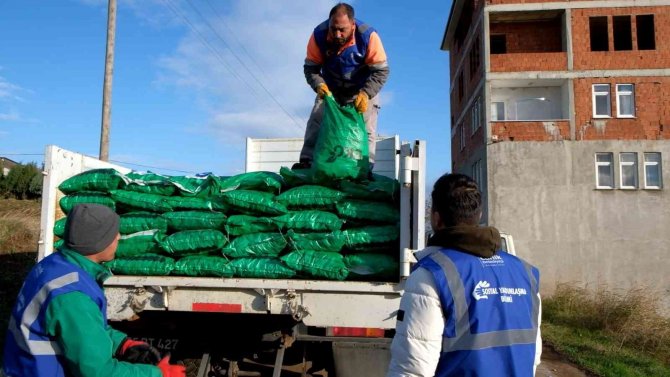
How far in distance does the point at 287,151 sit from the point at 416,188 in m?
3.32

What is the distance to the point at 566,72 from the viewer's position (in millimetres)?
21297

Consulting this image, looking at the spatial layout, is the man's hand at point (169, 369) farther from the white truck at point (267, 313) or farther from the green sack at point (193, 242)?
the green sack at point (193, 242)

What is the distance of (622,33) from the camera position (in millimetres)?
22828

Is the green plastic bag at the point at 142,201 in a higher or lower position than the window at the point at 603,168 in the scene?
lower

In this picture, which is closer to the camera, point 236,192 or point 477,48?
point 236,192

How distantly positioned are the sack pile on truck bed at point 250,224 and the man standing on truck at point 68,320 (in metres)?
1.65

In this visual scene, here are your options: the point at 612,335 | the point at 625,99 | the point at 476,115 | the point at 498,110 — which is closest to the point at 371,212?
Answer: the point at 612,335

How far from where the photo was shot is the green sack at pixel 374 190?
3.78m

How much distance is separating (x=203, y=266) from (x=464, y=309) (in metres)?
2.23

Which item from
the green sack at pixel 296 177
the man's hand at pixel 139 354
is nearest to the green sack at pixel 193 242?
the green sack at pixel 296 177

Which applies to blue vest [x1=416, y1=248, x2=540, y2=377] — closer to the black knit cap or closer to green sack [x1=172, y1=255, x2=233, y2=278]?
the black knit cap

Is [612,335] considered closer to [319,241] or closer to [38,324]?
[319,241]

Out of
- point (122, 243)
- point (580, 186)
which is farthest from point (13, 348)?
point (580, 186)

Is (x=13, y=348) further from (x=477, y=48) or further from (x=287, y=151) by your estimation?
(x=477, y=48)
